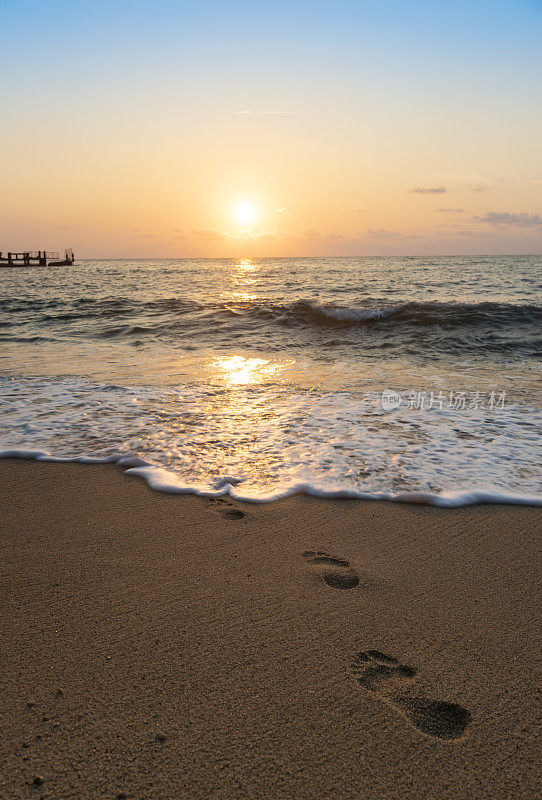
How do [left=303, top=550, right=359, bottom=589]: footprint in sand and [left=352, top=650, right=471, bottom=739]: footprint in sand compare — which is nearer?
[left=352, top=650, right=471, bottom=739]: footprint in sand

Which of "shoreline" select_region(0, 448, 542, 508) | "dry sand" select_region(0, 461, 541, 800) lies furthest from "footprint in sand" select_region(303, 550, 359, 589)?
"shoreline" select_region(0, 448, 542, 508)

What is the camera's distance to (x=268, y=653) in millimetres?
1900

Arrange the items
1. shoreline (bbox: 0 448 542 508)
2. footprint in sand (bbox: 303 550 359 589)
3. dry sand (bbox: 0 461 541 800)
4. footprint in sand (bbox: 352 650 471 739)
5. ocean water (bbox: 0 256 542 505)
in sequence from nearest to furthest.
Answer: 1. dry sand (bbox: 0 461 541 800)
2. footprint in sand (bbox: 352 650 471 739)
3. footprint in sand (bbox: 303 550 359 589)
4. shoreline (bbox: 0 448 542 508)
5. ocean water (bbox: 0 256 542 505)

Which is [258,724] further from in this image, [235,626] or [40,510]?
[40,510]

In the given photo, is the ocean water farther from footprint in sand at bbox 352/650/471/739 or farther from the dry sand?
footprint in sand at bbox 352/650/471/739

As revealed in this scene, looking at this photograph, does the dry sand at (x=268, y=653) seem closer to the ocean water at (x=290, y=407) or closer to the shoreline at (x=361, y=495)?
the shoreline at (x=361, y=495)

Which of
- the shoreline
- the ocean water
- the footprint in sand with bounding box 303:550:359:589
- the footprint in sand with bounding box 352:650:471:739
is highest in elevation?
the ocean water

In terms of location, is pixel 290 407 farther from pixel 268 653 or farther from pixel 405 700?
pixel 405 700

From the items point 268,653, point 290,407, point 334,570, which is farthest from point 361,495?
point 290,407

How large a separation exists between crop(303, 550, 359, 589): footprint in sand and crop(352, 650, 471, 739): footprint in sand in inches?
17.4

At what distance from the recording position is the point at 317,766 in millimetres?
1456

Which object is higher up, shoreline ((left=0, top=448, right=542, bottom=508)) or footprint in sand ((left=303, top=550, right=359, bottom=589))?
shoreline ((left=0, top=448, right=542, bottom=508))

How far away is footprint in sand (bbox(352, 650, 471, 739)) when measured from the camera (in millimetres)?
1595

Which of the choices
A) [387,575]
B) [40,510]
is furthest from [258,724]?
[40,510]
